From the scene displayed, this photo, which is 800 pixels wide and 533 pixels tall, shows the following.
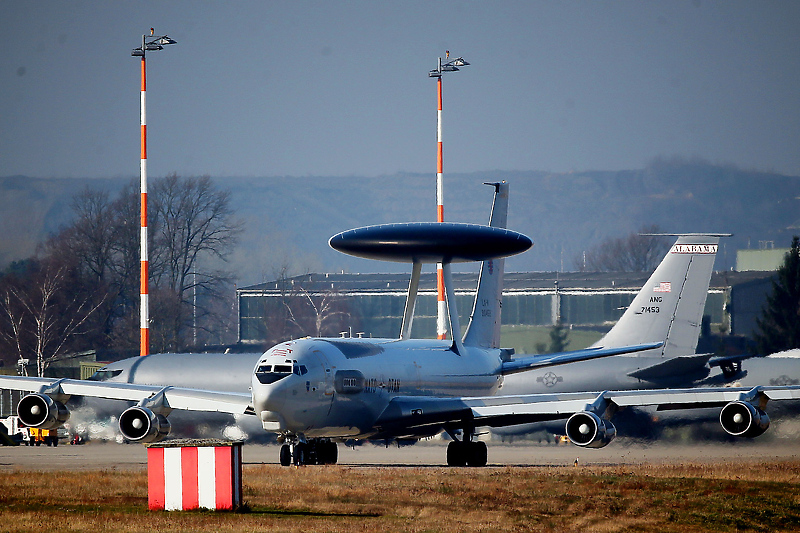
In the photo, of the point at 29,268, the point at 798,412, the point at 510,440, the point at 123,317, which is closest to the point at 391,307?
the point at 123,317

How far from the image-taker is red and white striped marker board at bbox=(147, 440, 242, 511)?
22594 mm

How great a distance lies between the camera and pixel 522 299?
105938 millimetres

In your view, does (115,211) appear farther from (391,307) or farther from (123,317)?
(391,307)

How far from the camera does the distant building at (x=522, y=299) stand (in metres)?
99.6

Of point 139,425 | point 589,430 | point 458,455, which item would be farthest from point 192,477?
point 458,455

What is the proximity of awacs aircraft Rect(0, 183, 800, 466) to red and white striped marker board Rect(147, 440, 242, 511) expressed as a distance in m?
10.9

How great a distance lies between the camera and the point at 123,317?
104000 millimetres

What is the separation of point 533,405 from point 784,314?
57.2 metres

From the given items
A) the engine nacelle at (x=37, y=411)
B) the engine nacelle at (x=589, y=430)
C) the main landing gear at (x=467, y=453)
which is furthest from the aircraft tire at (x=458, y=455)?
the engine nacelle at (x=37, y=411)

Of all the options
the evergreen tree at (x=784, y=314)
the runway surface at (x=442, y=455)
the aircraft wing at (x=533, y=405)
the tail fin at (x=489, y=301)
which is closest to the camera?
the aircraft wing at (x=533, y=405)

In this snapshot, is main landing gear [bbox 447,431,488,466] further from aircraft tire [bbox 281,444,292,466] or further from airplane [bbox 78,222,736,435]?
airplane [bbox 78,222,736,435]

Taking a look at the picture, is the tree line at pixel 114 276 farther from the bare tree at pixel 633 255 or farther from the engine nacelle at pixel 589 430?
the bare tree at pixel 633 255

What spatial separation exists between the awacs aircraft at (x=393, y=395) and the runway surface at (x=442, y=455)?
2607mm

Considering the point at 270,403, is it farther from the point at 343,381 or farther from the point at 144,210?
the point at 144,210
